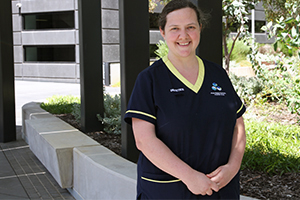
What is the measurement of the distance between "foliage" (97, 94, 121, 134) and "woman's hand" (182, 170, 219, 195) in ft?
14.2

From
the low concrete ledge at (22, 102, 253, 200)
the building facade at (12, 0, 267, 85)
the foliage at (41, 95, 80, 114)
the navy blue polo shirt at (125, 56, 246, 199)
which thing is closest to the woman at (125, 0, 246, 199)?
the navy blue polo shirt at (125, 56, 246, 199)

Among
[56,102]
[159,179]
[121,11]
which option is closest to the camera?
[159,179]

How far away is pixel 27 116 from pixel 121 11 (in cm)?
415

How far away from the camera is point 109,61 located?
1998 cm

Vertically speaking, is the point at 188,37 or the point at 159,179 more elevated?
the point at 188,37

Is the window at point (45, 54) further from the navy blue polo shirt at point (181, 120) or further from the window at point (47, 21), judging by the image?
the navy blue polo shirt at point (181, 120)

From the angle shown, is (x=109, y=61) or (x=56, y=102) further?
(x=109, y=61)

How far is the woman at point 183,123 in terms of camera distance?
1.97m

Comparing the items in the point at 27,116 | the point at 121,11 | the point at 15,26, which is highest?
the point at 15,26

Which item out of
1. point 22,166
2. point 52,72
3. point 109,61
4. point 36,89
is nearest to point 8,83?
point 22,166

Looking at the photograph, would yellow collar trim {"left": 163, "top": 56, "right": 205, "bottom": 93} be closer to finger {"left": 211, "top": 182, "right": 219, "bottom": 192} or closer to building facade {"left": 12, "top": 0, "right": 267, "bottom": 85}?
finger {"left": 211, "top": 182, "right": 219, "bottom": 192}

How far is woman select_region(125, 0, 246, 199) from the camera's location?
1.97 metres

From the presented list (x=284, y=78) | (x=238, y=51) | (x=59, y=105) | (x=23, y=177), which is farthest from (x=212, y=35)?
(x=238, y=51)

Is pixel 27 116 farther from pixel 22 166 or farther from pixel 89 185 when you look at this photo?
pixel 89 185
